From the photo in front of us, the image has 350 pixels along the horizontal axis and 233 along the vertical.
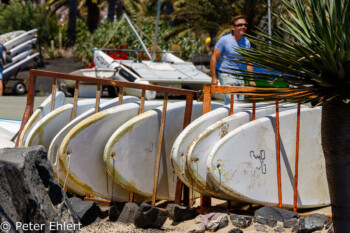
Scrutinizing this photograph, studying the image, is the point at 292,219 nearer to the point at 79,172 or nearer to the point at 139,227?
the point at 139,227

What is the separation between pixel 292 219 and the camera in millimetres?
Result: 5914

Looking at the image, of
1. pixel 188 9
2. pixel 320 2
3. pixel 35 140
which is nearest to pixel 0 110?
pixel 35 140

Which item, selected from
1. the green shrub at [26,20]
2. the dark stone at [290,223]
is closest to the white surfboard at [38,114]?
the dark stone at [290,223]

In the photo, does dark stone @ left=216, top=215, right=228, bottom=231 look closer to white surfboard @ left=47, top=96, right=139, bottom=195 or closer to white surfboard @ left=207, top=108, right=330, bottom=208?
white surfboard @ left=207, top=108, right=330, bottom=208

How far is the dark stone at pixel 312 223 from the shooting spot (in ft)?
18.5

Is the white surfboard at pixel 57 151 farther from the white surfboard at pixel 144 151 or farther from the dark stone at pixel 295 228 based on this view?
the dark stone at pixel 295 228

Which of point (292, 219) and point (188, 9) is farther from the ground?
point (188, 9)

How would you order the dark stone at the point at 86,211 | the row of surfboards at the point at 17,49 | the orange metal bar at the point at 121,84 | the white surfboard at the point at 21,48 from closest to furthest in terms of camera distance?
the dark stone at the point at 86,211, the orange metal bar at the point at 121,84, the row of surfboards at the point at 17,49, the white surfboard at the point at 21,48

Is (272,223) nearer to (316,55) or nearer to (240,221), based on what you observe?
(240,221)

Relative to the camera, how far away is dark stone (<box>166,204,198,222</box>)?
618cm

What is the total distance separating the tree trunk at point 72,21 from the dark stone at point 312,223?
28.4 metres

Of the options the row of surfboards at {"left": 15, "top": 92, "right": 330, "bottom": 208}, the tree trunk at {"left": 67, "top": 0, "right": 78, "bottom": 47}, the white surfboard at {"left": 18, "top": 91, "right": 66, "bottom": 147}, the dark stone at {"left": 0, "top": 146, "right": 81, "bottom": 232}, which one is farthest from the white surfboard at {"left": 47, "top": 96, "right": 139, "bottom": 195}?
the tree trunk at {"left": 67, "top": 0, "right": 78, "bottom": 47}

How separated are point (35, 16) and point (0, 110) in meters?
23.2

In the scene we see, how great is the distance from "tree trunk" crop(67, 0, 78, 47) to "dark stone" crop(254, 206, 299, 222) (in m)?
28.0
